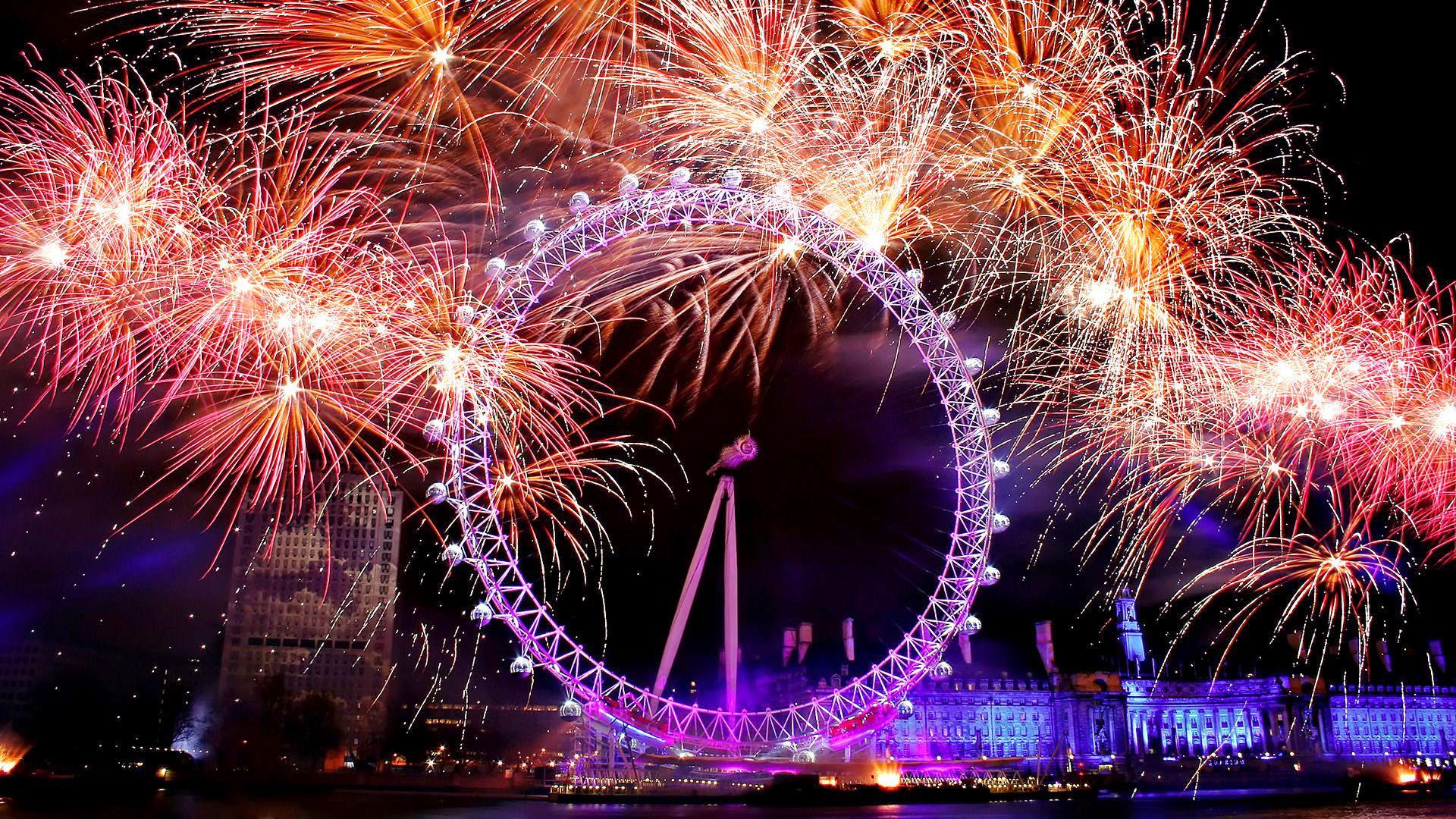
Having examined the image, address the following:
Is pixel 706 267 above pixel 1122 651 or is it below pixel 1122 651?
above

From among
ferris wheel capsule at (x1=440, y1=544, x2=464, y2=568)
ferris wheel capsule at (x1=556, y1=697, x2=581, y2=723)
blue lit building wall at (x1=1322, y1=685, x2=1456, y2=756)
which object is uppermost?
ferris wheel capsule at (x1=440, y1=544, x2=464, y2=568)

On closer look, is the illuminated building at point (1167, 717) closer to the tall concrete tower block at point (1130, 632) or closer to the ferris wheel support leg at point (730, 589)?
the tall concrete tower block at point (1130, 632)

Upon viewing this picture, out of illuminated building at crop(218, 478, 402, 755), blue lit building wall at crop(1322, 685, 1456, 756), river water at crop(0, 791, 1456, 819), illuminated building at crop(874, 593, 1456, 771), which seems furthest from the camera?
blue lit building wall at crop(1322, 685, 1456, 756)

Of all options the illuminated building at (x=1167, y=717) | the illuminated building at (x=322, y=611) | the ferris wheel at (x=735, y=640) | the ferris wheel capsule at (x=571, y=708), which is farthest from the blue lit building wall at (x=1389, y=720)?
the ferris wheel capsule at (x=571, y=708)

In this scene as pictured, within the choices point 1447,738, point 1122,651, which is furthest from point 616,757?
point 1447,738

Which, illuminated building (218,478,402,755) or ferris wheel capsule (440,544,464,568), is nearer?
ferris wheel capsule (440,544,464,568)

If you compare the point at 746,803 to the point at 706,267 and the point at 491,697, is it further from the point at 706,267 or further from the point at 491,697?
the point at 491,697

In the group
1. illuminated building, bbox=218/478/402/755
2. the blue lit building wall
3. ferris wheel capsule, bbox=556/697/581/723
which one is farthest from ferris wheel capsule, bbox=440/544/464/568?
the blue lit building wall

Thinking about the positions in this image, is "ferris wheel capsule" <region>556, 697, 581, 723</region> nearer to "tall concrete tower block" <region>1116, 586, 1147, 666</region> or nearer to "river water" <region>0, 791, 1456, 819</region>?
"river water" <region>0, 791, 1456, 819</region>
